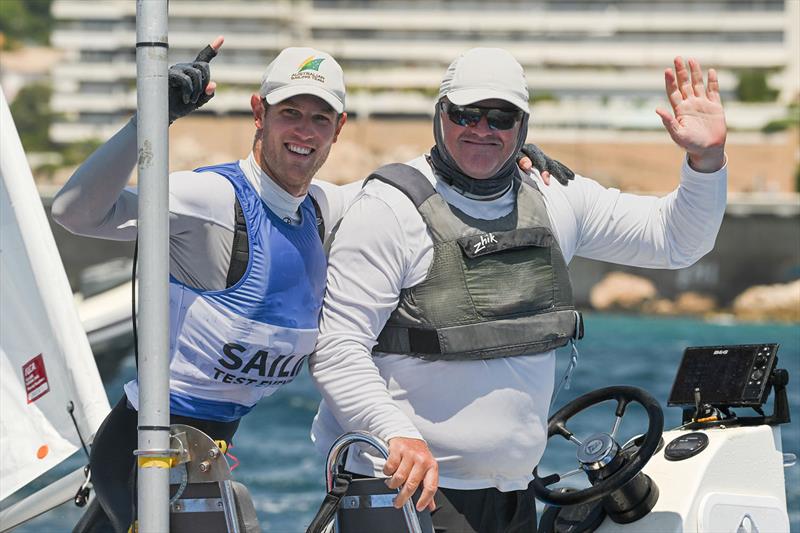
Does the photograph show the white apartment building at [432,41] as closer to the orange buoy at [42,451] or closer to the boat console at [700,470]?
the orange buoy at [42,451]

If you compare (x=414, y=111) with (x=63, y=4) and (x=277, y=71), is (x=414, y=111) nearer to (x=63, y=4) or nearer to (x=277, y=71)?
(x=63, y=4)

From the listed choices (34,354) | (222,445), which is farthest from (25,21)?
(222,445)

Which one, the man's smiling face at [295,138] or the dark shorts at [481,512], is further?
the dark shorts at [481,512]

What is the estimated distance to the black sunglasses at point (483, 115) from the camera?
2982 mm

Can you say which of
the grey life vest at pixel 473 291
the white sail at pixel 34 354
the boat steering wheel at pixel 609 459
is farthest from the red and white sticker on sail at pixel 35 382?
the boat steering wheel at pixel 609 459

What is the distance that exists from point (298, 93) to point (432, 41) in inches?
2920

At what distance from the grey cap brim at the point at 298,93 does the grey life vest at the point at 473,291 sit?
294 millimetres

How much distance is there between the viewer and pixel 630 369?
72.2 feet

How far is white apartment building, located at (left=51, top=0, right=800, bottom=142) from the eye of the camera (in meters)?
71.1

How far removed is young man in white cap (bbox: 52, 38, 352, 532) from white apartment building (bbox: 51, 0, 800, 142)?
66.3 meters

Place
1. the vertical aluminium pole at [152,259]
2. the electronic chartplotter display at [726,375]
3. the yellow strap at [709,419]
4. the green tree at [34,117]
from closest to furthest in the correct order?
the vertical aluminium pole at [152,259], the electronic chartplotter display at [726,375], the yellow strap at [709,419], the green tree at [34,117]

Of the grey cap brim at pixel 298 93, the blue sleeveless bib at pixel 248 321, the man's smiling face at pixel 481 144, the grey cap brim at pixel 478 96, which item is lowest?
the blue sleeveless bib at pixel 248 321

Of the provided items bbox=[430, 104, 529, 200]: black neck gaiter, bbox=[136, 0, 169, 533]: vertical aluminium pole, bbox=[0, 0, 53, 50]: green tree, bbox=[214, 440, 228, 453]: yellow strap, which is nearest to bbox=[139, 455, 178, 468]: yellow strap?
bbox=[136, 0, 169, 533]: vertical aluminium pole

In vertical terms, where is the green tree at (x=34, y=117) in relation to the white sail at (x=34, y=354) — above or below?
above
